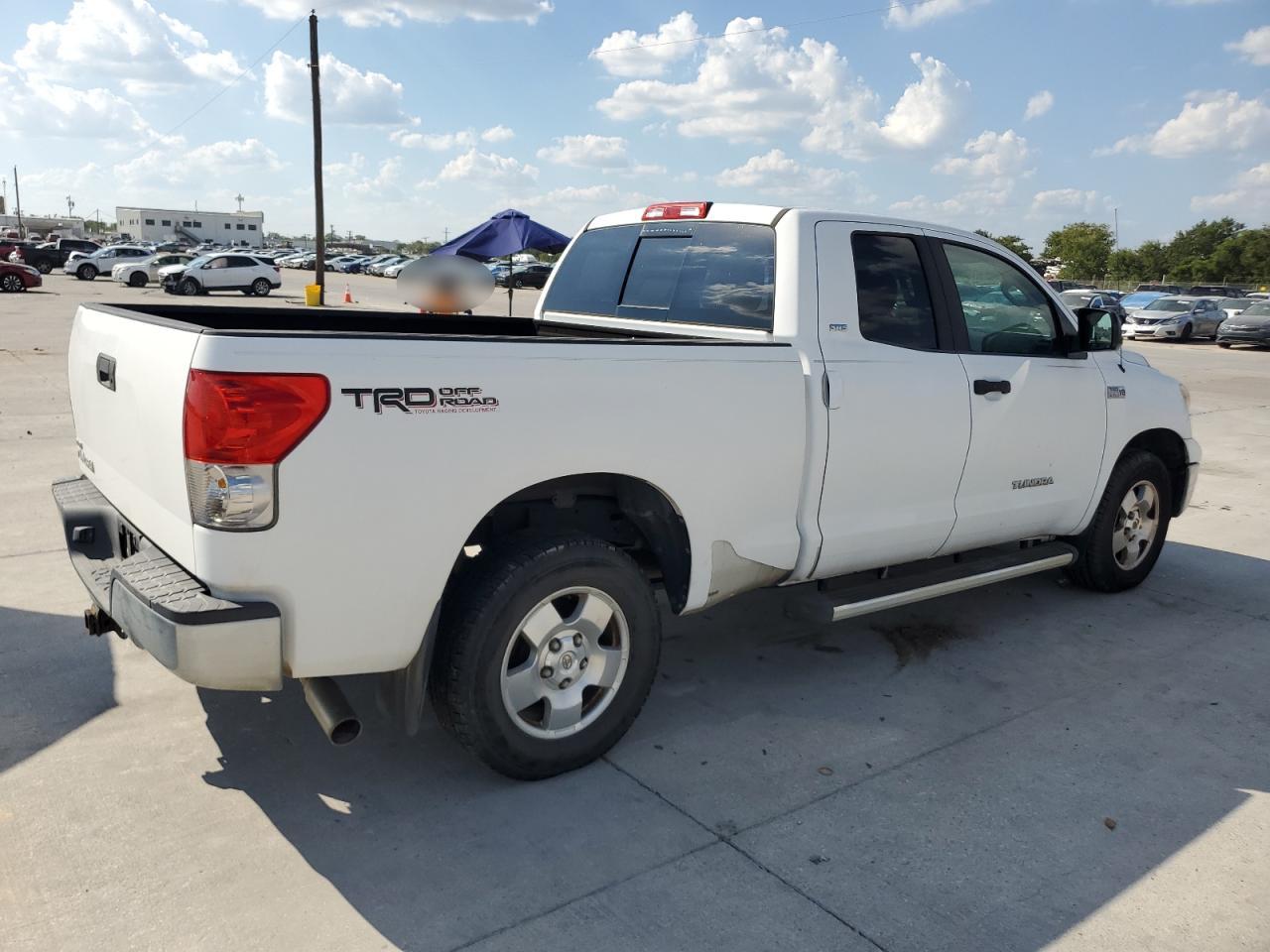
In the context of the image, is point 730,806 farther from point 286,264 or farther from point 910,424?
point 286,264

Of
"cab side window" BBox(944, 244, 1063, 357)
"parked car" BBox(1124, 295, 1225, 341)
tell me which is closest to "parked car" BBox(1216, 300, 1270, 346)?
"parked car" BBox(1124, 295, 1225, 341)

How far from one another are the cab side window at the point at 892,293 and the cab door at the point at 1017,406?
175mm

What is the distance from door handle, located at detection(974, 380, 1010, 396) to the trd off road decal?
253 cm

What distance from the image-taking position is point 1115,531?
588cm

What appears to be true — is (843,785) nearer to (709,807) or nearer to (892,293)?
(709,807)

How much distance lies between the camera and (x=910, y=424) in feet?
14.5

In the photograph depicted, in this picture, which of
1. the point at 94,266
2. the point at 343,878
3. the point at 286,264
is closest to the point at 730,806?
the point at 343,878

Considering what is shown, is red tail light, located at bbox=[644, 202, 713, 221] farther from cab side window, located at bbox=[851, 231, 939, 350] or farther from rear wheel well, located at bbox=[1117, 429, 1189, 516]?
rear wheel well, located at bbox=[1117, 429, 1189, 516]

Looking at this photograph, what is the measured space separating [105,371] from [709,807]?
2.57 m

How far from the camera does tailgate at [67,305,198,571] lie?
2.93m

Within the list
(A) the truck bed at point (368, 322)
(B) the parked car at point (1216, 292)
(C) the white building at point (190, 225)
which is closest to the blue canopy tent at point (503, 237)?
(A) the truck bed at point (368, 322)

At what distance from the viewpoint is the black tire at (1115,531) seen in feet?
18.7

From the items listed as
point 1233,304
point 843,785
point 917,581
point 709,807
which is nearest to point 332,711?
point 709,807

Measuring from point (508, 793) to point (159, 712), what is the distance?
1.52m
